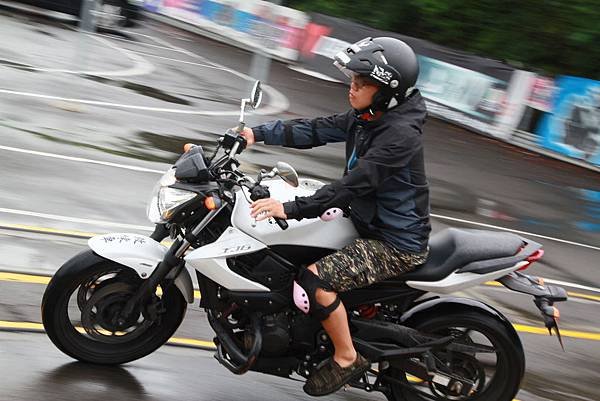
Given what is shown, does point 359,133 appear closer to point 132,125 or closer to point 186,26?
point 132,125

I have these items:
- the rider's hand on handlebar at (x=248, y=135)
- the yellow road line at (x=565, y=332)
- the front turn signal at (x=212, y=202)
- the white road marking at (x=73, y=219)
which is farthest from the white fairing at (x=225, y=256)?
the yellow road line at (x=565, y=332)

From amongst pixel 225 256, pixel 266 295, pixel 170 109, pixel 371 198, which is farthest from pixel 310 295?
pixel 170 109

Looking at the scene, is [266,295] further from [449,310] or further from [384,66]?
[384,66]

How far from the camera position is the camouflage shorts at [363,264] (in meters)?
4.67

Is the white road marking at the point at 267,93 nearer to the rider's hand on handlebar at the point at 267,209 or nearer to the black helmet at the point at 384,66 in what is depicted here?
the black helmet at the point at 384,66

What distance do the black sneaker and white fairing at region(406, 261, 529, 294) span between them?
0.54 meters

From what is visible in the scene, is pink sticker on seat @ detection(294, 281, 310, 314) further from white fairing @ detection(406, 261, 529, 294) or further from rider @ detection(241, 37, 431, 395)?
white fairing @ detection(406, 261, 529, 294)

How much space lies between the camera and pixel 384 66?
4.48 meters

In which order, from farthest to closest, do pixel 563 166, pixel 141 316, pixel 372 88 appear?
pixel 563 166 < pixel 141 316 < pixel 372 88

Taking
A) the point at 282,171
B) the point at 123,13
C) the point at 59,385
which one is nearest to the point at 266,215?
the point at 282,171

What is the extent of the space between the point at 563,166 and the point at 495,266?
519 inches

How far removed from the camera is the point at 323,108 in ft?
57.1

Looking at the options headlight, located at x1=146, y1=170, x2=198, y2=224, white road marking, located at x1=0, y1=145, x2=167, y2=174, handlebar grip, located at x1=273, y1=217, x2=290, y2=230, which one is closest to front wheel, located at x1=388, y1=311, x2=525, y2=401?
handlebar grip, located at x1=273, y1=217, x2=290, y2=230

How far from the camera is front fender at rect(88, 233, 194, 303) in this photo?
15.4ft
